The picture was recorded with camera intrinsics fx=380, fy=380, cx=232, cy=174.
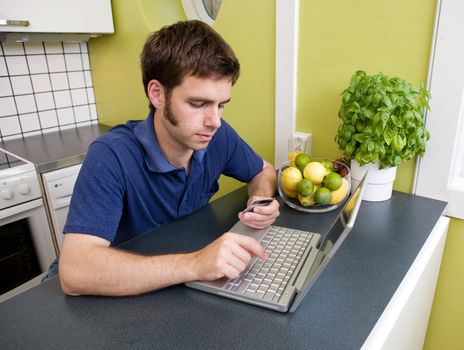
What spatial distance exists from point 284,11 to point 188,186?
0.70 m

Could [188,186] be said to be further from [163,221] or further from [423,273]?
[423,273]

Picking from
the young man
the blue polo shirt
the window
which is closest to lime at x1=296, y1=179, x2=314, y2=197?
the young man

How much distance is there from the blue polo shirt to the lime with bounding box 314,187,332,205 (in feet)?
0.98

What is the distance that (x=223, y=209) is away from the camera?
1157mm

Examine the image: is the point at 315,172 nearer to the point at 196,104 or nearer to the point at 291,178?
the point at 291,178

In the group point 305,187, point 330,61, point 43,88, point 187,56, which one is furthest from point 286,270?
point 43,88

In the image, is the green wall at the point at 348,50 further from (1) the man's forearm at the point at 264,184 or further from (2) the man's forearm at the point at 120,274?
(2) the man's forearm at the point at 120,274

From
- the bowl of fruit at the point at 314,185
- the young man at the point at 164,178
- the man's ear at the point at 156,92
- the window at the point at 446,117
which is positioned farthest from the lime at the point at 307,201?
the man's ear at the point at 156,92

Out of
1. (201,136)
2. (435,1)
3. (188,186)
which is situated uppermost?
(435,1)

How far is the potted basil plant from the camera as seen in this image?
1.05 m

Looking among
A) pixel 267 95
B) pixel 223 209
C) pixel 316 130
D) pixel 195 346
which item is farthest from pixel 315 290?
pixel 267 95

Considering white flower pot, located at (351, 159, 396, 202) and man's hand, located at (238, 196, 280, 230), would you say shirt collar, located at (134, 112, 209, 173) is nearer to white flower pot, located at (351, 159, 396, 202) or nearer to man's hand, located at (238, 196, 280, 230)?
man's hand, located at (238, 196, 280, 230)

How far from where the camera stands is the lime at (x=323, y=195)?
3.51 feet

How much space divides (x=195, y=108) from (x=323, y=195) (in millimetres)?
429
